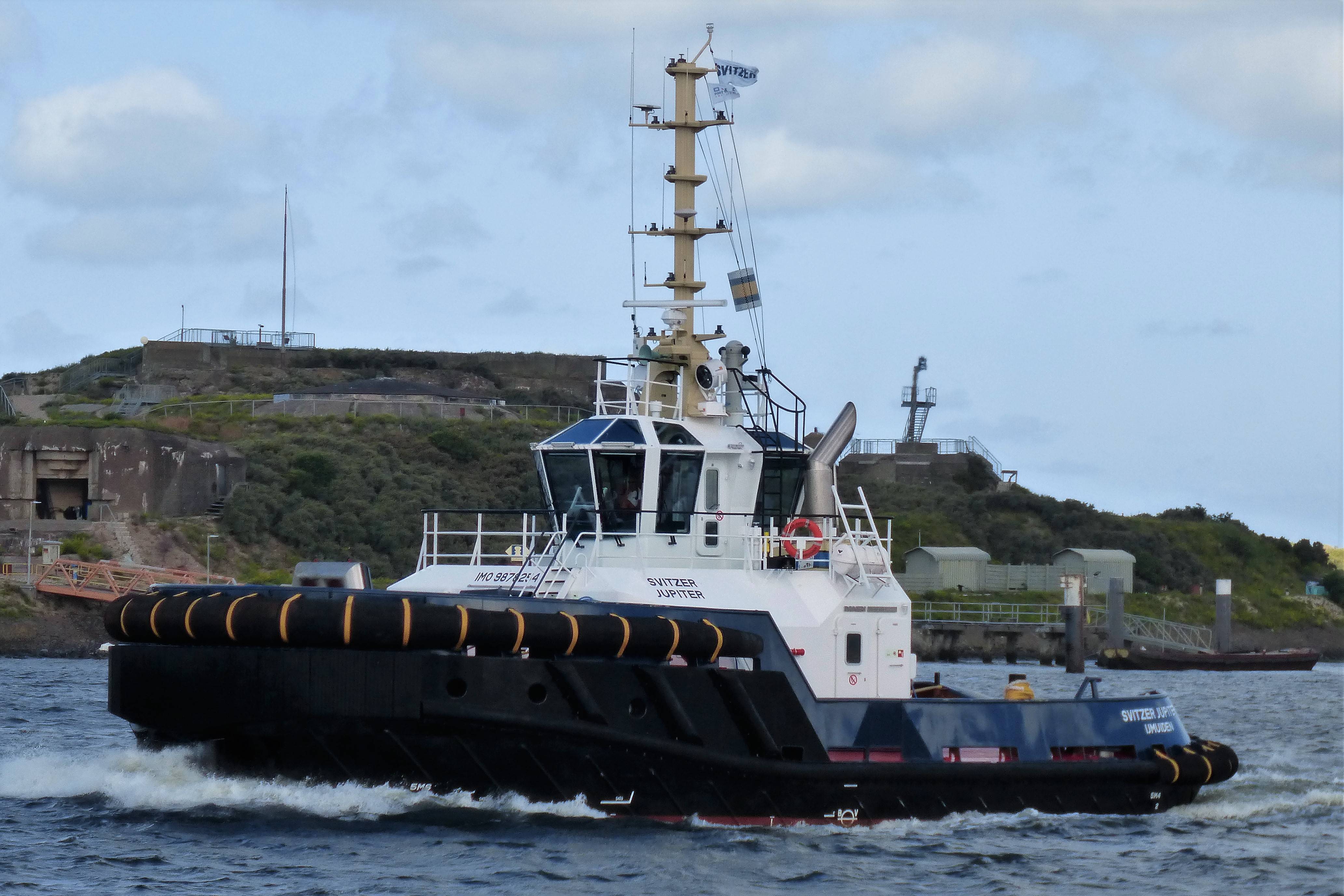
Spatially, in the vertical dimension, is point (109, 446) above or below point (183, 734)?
above

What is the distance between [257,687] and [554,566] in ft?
9.63

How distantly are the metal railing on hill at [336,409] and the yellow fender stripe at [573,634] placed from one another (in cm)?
4704

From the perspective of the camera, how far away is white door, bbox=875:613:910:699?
47.9 ft

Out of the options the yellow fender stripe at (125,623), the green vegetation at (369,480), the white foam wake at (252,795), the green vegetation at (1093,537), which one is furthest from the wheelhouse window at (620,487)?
the green vegetation at (1093,537)

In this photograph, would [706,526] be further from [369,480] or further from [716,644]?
[369,480]

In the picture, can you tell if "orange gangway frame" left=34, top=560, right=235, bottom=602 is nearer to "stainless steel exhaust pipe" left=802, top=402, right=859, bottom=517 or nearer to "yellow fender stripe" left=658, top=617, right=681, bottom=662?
"stainless steel exhaust pipe" left=802, top=402, right=859, bottom=517

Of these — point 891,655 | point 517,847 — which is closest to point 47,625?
point 891,655

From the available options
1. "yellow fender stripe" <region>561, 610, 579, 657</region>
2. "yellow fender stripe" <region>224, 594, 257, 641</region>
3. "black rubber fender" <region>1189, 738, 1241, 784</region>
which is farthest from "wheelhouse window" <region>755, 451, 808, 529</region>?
"yellow fender stripe" <region>224, 594, 257, 641</region>

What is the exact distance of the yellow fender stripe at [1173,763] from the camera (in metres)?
15.2

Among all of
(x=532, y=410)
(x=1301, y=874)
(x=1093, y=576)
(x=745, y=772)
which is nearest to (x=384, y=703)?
(x=745, y=772)

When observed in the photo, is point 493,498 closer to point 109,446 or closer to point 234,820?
point 109,446

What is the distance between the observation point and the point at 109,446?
153 feet

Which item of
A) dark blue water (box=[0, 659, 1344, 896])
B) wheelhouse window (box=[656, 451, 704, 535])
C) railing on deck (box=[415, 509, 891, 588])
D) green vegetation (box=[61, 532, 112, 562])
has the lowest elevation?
dark blue water (box=[0, 659, 1344, 896])

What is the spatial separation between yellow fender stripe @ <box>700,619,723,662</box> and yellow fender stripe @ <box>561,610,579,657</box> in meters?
1.16
